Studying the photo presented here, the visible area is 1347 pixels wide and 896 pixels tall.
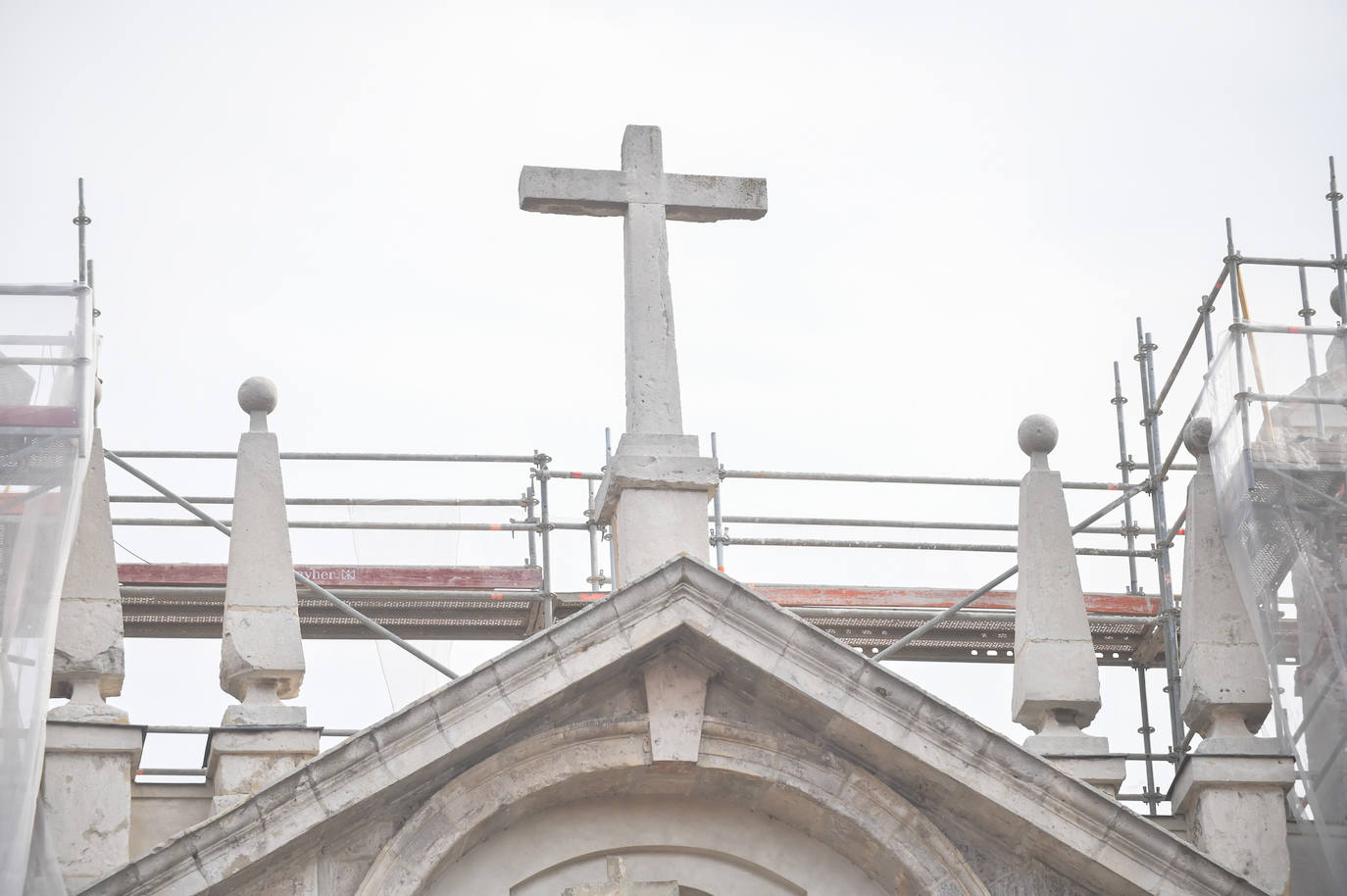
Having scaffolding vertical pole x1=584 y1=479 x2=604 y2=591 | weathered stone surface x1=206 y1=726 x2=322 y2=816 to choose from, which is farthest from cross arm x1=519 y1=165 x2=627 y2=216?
scaffolding vertical pole x1=584 y1=479 x2=604 y2=591

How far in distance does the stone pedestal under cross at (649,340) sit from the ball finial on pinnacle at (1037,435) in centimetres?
189

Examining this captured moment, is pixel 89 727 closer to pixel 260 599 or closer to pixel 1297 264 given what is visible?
pixel 260 599

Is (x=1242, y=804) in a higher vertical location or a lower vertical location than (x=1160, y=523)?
lower

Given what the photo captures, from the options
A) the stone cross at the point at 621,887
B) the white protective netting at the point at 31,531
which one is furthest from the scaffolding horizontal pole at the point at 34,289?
the stone cross at the point at 621,887

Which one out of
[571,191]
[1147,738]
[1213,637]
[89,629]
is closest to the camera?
[89,629]

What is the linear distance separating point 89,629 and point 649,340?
3573mm

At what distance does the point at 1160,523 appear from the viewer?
1997 centimetres

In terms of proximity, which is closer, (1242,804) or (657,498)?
(1242,804)

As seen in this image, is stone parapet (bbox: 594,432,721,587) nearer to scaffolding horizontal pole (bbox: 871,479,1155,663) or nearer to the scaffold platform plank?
scaffolding horizontal pole (bbox: 871,479,1155,663)

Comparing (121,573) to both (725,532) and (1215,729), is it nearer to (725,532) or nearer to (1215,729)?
(725,532)

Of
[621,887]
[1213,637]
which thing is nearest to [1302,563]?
[1213,637]

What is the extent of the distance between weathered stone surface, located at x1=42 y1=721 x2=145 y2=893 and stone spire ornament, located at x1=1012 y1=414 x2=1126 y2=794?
194 inches

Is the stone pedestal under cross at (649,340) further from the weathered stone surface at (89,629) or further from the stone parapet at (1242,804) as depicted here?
the stone parapet at (1242,804)

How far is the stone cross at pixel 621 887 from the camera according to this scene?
14.7 metres
